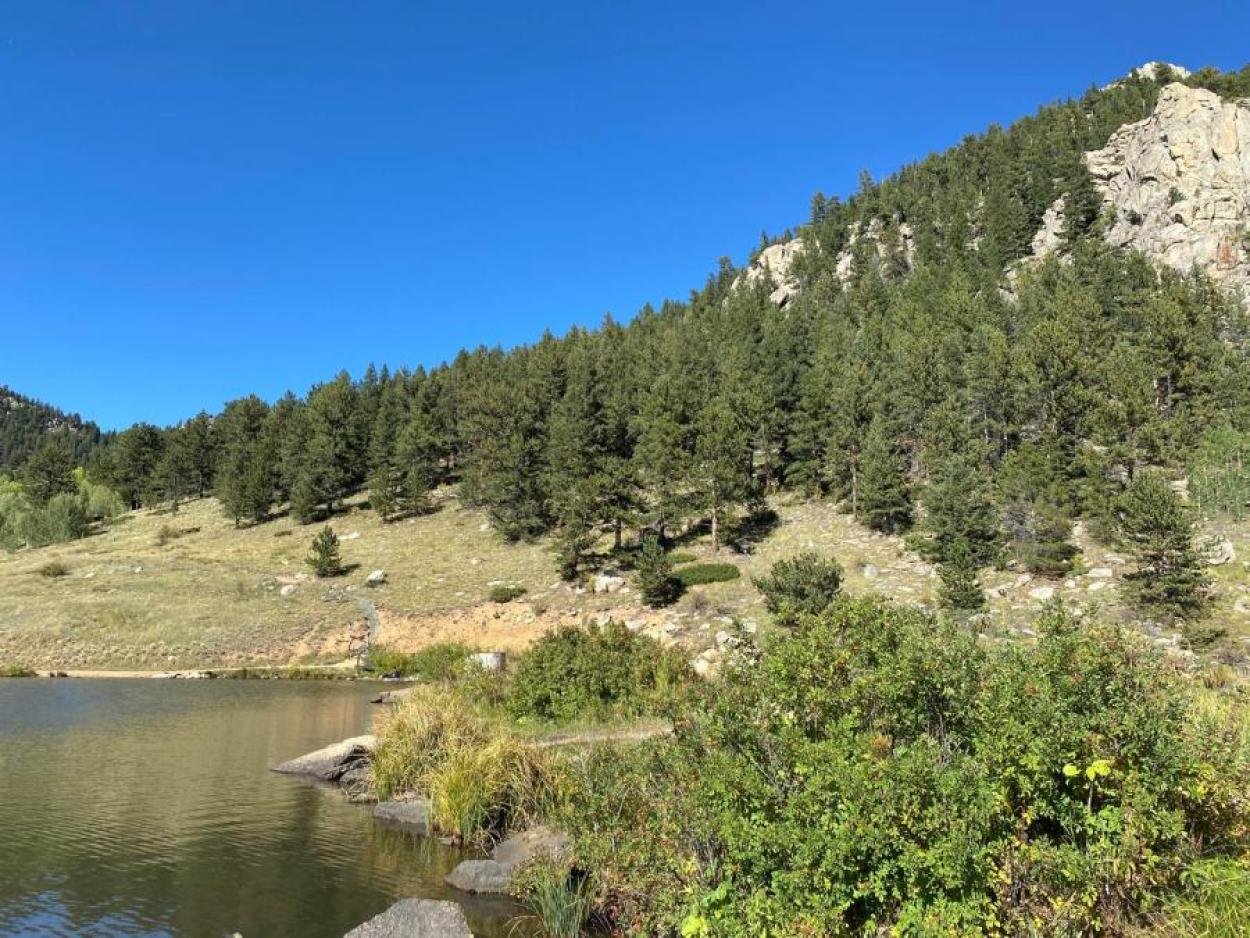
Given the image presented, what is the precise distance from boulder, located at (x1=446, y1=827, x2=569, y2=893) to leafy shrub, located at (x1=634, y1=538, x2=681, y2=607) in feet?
124

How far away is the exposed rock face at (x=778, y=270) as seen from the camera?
144 meters

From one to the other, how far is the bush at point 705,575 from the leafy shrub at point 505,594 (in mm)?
12702

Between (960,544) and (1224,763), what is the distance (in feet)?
124

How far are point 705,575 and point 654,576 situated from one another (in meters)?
5.06

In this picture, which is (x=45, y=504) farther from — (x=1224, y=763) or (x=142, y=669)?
(x=1224, y=763)

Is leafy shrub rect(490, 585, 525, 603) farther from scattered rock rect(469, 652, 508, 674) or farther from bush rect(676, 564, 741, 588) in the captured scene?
scattered rock rect(469, 652, 508, 674)

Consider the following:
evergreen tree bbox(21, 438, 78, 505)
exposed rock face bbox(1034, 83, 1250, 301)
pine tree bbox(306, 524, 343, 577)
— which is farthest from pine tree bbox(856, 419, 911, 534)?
evergreen tree bbox(21, 438, 78, 505)

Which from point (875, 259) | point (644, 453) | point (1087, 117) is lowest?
point (644, 453)

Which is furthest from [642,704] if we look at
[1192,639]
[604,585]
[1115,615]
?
[604,585]

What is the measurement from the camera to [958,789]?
23.5 ft

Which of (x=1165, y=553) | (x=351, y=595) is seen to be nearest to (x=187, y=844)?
(x=1165, y=553)

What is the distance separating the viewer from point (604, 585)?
57.5 metres

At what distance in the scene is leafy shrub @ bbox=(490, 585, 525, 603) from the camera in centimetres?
5806

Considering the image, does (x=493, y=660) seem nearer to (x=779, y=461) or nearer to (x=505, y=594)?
(x=505, y=594)
